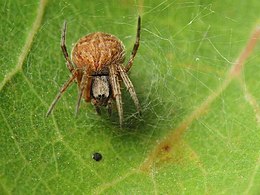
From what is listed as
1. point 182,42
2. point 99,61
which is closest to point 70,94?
point 99,61

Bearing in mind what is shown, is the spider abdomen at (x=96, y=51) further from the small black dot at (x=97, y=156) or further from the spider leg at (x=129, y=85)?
the small black dot at (x=97, y=156)

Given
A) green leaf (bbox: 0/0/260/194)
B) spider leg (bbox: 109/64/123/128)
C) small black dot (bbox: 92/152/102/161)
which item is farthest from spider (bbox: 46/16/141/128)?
small black dot (bbox: 92/152/102/161)

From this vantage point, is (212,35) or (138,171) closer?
(138,171)

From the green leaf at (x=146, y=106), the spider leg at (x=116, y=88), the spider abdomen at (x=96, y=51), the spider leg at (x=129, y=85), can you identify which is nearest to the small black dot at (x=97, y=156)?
the green leaf at (x=146, y=106)

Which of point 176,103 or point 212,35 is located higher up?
point 212,35

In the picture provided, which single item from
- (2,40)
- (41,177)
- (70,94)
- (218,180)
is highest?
(2,40)

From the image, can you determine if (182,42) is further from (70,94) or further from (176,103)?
(70,94)

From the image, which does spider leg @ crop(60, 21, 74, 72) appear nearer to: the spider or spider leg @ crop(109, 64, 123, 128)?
the spider
